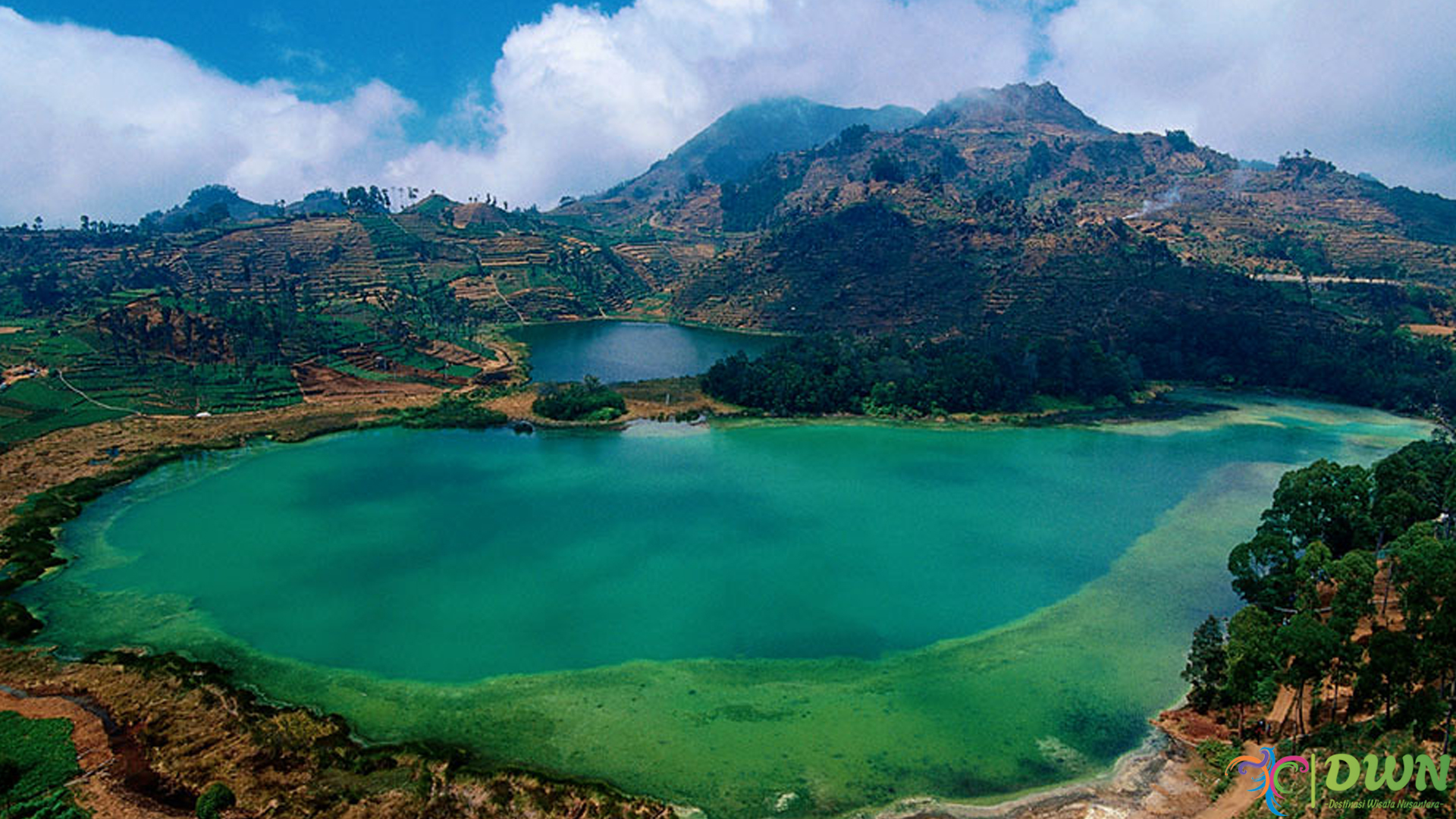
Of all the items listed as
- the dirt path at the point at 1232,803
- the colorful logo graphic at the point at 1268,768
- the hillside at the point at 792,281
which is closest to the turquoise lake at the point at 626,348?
the hillside at the point at 792,281

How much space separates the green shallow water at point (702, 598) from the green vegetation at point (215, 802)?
443 cm

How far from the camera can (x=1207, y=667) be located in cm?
2683

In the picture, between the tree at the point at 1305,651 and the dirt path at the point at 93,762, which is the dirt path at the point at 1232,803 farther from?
the dirt path at the point at 93,762

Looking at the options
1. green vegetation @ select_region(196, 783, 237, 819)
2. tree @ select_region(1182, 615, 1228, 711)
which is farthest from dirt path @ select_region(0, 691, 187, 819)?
tree @ select_region(1182, 615, 1228, 711)

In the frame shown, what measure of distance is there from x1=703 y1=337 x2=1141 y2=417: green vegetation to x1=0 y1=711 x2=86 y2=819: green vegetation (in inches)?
2079

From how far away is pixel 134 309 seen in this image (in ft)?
258

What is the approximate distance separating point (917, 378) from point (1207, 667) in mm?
45725

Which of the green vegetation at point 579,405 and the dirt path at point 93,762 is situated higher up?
the green vegetation at point 579,405

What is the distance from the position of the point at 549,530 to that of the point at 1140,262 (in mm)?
87001

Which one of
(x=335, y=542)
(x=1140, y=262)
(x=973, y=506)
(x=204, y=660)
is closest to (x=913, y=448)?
(x=973, y=506)

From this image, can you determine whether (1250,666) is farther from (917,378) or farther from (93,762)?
(917,378)

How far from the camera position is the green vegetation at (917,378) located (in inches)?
2731

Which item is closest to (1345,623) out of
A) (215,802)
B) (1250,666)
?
(1250,666)

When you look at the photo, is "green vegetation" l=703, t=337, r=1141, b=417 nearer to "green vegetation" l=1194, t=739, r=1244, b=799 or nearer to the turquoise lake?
the turquoise lake
